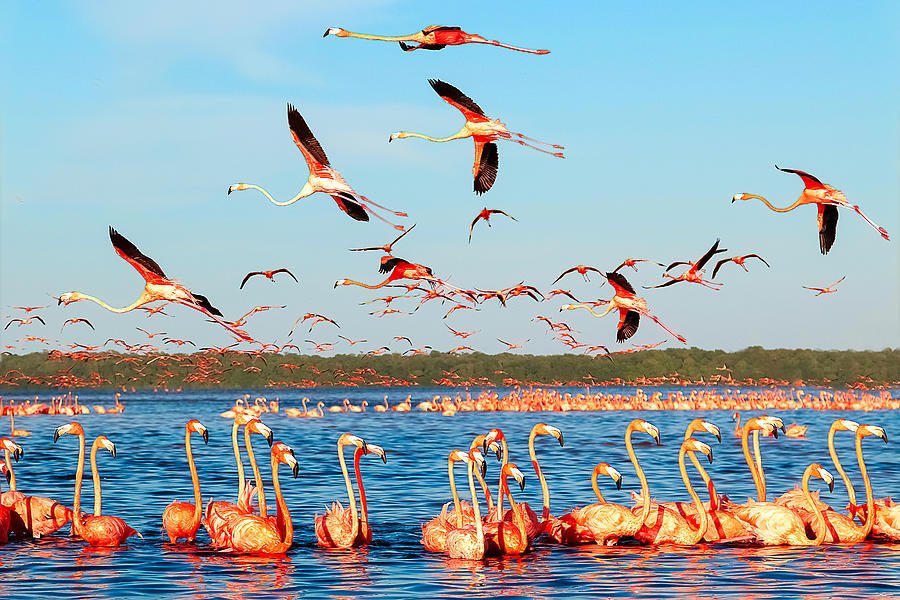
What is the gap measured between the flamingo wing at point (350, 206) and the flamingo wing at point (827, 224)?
7234mm

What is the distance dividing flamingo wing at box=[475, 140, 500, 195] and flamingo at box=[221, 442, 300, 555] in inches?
184

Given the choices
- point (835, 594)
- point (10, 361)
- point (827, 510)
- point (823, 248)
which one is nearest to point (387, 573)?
point (835, 594)

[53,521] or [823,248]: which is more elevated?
[823,248]

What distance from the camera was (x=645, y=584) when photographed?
15609mm

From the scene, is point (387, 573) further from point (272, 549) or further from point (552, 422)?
point (552, 422)

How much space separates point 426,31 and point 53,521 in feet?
31.8

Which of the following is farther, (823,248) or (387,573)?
(823,248)

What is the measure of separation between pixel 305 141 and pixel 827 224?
324 inches

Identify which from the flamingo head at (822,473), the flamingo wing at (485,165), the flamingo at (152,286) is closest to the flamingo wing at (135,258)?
the flamingo at (152,286)

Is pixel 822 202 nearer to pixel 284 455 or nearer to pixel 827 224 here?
pixel 827 224

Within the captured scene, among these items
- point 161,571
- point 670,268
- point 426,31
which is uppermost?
point 426,31

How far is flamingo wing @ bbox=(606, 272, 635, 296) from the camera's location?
21.4m

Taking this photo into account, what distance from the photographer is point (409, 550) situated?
18484 mm

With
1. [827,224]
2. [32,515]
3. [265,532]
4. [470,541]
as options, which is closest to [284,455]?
[265,532]
